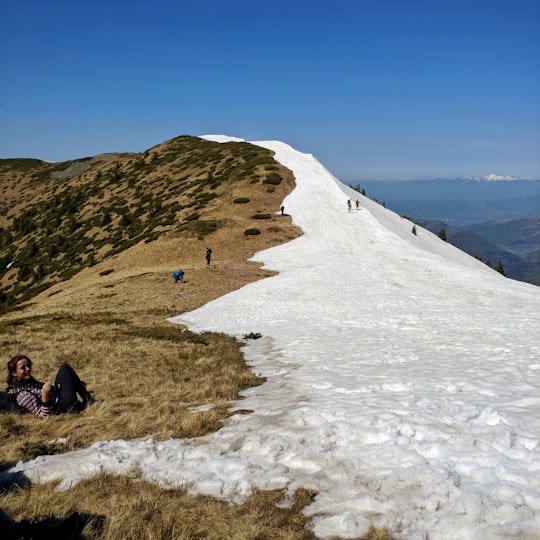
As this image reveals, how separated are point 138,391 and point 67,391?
2.45 m

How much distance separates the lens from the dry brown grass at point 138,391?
631 cm

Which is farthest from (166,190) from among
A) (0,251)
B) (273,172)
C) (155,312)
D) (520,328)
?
(520,328)

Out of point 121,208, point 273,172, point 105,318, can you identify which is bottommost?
point 105,318

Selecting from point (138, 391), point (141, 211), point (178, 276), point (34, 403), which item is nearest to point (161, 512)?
point (34, 403)

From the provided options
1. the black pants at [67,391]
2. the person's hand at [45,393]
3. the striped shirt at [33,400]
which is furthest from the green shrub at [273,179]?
the person's hand at [45,393]

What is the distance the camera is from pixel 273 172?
74750mm

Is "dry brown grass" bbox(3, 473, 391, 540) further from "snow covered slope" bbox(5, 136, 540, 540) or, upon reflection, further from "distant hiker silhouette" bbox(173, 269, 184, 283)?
"distant hiker silhouette" bbox(173, 269, 184, 283)

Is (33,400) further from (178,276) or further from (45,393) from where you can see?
(178,276)

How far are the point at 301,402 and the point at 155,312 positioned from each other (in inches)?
870

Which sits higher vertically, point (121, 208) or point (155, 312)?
point (121, 208)

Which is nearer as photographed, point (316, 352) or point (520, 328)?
point (316, 352)

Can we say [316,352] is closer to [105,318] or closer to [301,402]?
[301,402]

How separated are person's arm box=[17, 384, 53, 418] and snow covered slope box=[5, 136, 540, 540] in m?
2.83

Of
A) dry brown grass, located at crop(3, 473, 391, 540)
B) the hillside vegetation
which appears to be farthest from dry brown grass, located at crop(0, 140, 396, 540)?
the hillside vegetation
